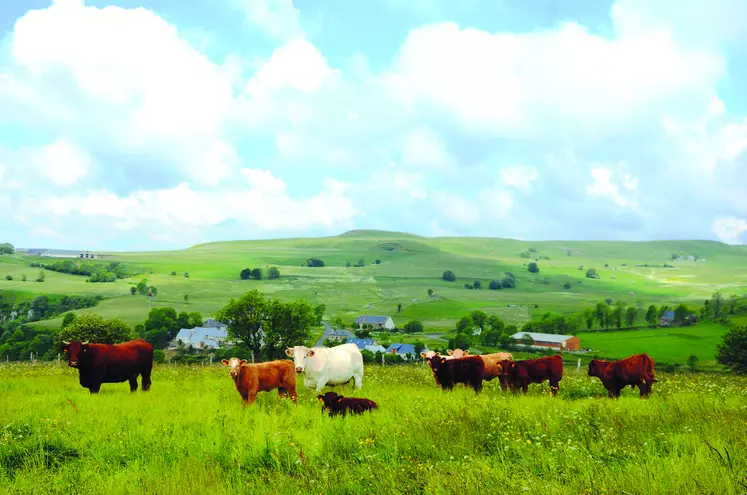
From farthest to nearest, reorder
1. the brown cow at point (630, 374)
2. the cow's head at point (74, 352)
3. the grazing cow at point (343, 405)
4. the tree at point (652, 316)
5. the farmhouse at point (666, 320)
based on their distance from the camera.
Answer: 1. the tree at point (652, 316)
2. the farmhouse at point (666, 320)
3. the brown cow at point (630, 374)
4. the cow's head at point (74, 352)
5. the grazing cow at point (343, 405)

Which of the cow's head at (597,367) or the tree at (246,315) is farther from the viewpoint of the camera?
the tree at (246,315)

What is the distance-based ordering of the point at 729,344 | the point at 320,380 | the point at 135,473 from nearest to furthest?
the point at 135,473 → the point at 320,380 → the point at 729,344

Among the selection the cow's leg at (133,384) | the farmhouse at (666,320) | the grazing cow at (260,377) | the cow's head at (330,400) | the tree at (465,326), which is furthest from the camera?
the tree at (465,326)

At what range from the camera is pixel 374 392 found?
1672cm

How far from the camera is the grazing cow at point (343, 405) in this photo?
12273mm

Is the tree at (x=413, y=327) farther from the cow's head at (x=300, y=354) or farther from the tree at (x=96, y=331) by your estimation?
the cow's head at (x=300, y=354)

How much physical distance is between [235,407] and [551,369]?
36.3ft

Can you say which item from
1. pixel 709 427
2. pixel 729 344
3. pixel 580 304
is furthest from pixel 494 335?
pixel 709 427

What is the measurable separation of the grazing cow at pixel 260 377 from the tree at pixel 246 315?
38.2 metres

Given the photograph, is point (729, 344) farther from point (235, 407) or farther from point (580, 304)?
point (580, 304)

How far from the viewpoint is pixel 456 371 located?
18.2 meters

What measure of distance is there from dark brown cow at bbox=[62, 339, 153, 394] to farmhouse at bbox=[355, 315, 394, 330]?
134m

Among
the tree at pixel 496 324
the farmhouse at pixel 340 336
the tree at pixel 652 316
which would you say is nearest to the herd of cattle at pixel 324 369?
the farmhouse at pixel 340 336

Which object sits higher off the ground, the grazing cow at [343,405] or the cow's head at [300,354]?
the cow's head at [300,354]
